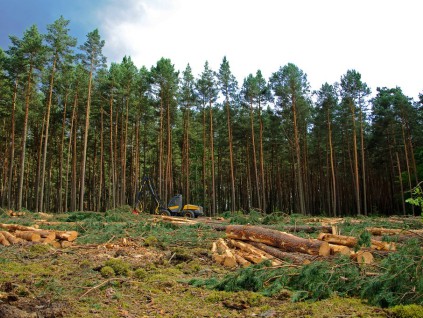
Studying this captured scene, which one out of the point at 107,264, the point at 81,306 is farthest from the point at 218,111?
the point at 81,306

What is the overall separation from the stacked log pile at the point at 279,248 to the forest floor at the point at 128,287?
1.99ft

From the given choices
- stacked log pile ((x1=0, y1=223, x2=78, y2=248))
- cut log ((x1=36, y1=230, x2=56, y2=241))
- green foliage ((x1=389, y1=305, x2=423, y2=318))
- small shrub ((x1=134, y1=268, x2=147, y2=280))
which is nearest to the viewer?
green foliage ((x1=389, y1=305, x2=423, y2=318))

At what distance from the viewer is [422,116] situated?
34906mm

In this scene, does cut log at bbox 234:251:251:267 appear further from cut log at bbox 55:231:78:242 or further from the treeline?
the treeline

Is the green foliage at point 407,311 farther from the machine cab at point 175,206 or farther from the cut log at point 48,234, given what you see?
the machine cab at point 175,206

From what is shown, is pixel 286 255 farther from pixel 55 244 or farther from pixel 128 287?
pixel 55 244

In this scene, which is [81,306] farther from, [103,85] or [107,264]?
[103,85]

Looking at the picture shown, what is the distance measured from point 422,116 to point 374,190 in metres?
16.7

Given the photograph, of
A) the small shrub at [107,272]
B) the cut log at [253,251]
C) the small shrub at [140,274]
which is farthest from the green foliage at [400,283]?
the small shrub at [107,272]

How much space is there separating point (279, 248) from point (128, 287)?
15.4ft

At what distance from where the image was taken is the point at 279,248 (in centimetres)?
966

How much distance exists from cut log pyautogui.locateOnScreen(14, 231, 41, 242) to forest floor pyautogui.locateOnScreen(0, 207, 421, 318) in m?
0.85

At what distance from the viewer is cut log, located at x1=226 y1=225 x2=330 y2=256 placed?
8.64 m

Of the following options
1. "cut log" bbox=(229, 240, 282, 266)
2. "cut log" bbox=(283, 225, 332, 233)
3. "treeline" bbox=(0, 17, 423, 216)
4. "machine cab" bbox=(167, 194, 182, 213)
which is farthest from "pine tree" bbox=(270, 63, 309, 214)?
"cut log" bbox=(229, 240, 282, 266)
